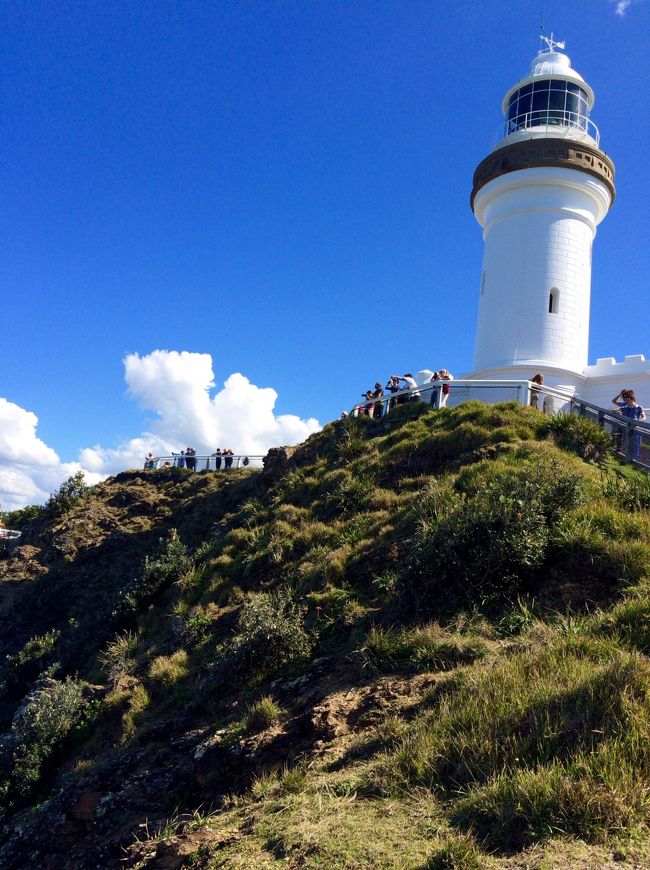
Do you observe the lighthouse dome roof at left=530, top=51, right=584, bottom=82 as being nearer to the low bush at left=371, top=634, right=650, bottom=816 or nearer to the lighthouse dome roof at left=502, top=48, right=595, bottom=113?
the lighthouse dome roof at left=502, top=48, right=595, bottom=113

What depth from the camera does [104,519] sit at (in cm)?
2184

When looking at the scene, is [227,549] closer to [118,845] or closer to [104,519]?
[118,845]

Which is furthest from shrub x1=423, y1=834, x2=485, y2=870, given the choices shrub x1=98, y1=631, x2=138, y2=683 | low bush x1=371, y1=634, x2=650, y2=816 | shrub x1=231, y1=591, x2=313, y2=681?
shrub x1=98, y1=631, x2=138, y2=683

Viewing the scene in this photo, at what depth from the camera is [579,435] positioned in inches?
444

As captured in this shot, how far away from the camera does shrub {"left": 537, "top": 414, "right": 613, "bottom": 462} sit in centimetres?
1092

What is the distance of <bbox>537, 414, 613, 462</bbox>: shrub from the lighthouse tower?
667 cm

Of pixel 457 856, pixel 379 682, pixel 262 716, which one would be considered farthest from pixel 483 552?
pixel 457 856

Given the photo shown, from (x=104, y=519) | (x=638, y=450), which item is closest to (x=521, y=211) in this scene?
(x=638, y=450)

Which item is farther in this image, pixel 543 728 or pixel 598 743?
pixel 543 728

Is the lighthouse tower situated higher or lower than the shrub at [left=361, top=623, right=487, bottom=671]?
higher

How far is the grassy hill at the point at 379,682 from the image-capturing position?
4.05 metres

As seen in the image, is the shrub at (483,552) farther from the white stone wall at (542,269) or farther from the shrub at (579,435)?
the white stone wall at (542,269)

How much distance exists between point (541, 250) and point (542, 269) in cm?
57

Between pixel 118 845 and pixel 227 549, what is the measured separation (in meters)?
7.24
